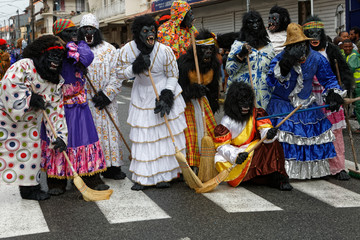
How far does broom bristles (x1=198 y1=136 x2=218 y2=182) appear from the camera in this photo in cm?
595

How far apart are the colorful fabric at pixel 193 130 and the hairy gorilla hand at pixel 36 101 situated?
1883mm

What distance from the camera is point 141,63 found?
571 centimetres

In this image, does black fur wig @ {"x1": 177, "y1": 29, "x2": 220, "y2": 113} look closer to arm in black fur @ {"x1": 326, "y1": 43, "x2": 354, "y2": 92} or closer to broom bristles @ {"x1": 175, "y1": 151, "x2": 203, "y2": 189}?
broom bristles @ {"x1": 175, "y1": 151, "x2": 203, "y2": 189}

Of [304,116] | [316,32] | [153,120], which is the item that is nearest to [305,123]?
[304,116]

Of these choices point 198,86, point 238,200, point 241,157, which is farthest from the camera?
point 198,86

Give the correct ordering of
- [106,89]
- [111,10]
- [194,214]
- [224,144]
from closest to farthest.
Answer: [194,214] → [224,144] → [106,89] → [111,10]

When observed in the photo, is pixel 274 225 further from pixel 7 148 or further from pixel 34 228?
pixel 7 148

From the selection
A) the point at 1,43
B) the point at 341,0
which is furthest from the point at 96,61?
the point at 341,0

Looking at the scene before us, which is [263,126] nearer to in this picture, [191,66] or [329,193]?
[329,193]

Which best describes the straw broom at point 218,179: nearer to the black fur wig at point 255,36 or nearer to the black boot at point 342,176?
the black boot at point 342,176

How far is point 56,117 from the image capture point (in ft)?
18.5

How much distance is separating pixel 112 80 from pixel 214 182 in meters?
1.90

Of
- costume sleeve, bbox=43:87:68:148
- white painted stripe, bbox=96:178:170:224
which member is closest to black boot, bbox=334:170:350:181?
white painted stripe, bbox=96:178:170:224

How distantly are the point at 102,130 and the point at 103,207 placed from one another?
1.46 metres
